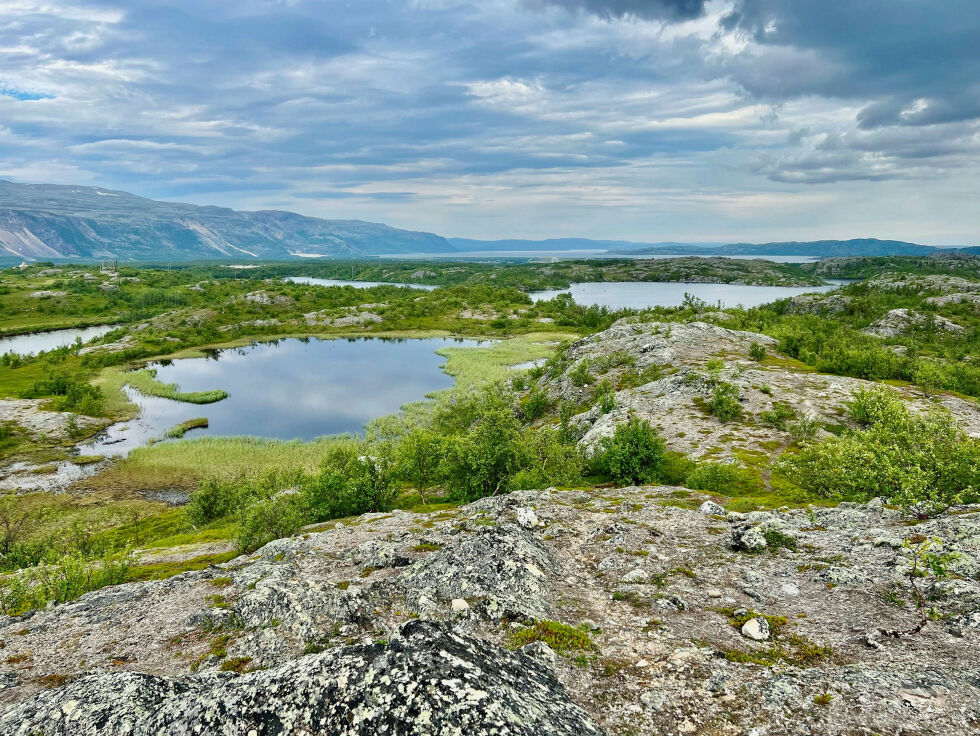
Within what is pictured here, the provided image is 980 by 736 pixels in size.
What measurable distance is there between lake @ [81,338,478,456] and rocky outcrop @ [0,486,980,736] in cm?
6566

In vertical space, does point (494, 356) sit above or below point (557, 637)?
below

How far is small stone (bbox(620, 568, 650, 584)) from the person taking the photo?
18047 millimetres

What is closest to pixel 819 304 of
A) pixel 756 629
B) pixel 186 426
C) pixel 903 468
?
pixel 903 468

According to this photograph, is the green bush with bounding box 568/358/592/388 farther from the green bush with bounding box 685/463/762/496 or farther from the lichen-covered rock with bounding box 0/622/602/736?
the lichen-covered rock with bounding box 0/622/602/736

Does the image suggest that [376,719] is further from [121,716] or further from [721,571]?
[721,571]

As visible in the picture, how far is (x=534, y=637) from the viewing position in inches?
549

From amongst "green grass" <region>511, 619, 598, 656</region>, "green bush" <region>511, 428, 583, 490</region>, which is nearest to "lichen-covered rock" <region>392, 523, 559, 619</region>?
"green grass" <region>511, 619, 598, 656</region>

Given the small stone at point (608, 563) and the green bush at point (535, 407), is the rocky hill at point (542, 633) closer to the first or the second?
the small stone at point (608, 563)

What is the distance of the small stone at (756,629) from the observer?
13.6m

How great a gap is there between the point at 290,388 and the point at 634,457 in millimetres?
96611

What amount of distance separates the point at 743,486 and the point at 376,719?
35880 mm

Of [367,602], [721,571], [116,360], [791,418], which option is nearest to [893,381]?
[791,418]

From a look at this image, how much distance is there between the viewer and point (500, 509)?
1113 inches

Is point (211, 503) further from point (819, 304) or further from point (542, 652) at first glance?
point (819, 304)
